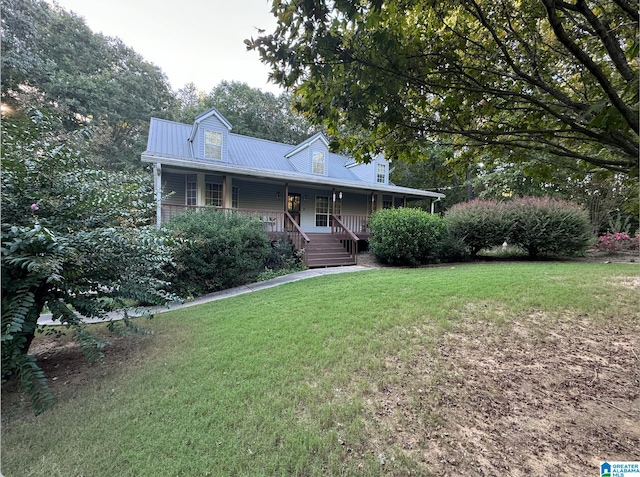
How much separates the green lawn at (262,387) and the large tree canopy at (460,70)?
2.65 metres

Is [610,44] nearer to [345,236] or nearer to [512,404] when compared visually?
[512,404]

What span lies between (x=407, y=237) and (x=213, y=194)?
856 centimetres

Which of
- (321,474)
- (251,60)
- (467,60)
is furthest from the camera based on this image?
(467,60)

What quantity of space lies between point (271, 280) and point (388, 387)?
5965 mm

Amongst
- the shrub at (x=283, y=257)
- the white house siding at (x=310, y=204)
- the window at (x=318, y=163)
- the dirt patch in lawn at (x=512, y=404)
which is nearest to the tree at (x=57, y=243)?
the dirt patch in lawn at (x=512, y=404)

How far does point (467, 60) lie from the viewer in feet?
11.2

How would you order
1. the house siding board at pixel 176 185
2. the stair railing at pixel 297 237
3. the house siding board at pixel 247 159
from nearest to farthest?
the stair railing at pixel 297 237 < the house siding board at pixel 247 159 < the house siding board at pixel 176 185

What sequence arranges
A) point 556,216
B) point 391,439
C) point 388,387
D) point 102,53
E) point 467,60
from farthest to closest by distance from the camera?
point 102,53 → point 556,216 → point 467,60 → point 388,387 → point 391,439

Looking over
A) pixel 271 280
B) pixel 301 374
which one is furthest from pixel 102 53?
pixel 301 374

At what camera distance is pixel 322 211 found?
15.7m

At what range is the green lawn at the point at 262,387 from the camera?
83.7 inches

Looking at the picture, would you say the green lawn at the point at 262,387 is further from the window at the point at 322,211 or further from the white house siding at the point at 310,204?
the window at the point at 322,211

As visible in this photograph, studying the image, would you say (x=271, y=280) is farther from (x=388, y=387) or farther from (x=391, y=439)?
(x=391, y=439)

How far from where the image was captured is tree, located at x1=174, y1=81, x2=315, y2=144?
86.1ft
